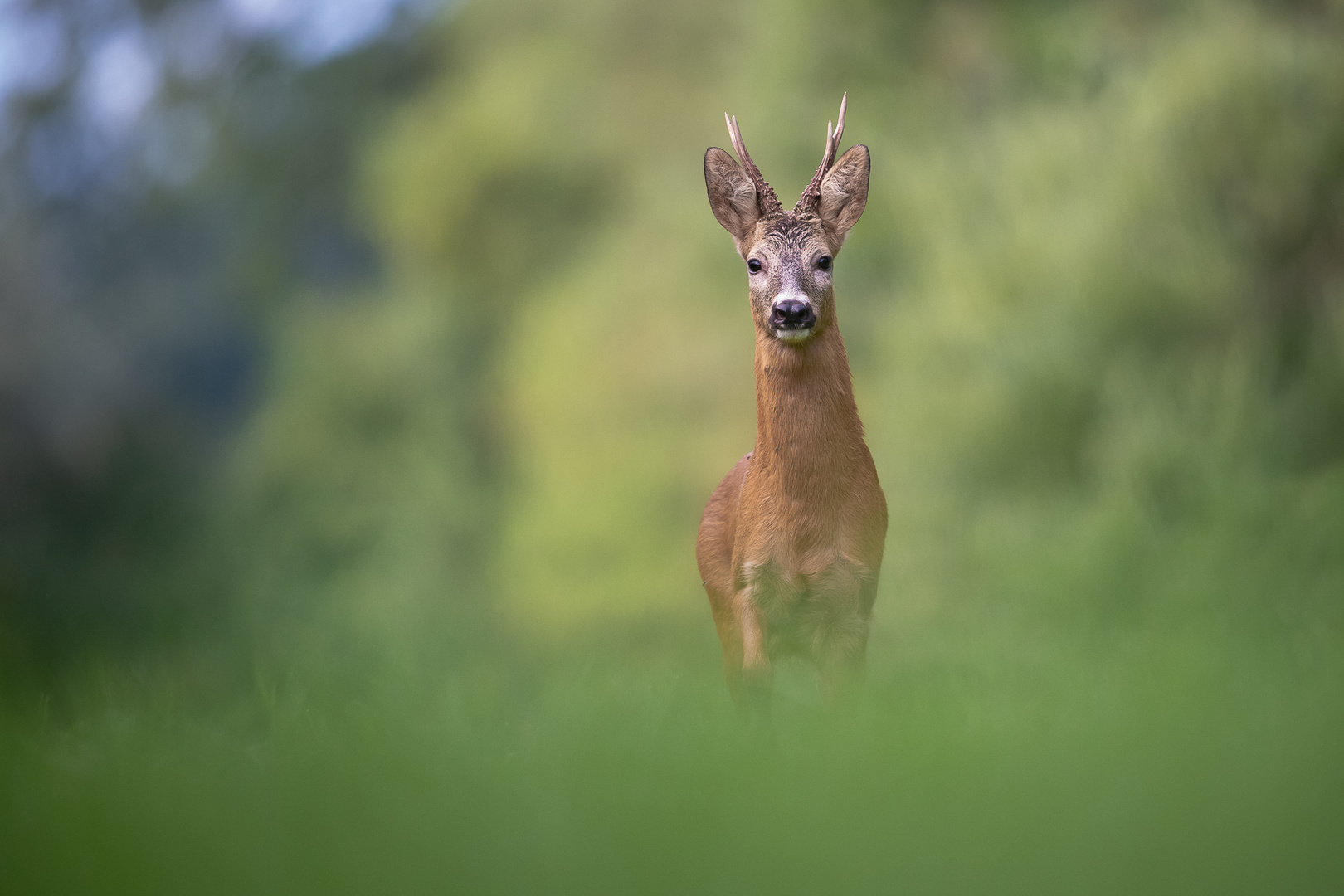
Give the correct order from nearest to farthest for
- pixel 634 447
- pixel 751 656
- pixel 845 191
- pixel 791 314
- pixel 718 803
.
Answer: pixel 718 803 → pixel 791 314 → pixel 751 656 → pixel 845 191 → pixel 634 447

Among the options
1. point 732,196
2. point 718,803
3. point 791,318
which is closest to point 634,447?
point 732,196

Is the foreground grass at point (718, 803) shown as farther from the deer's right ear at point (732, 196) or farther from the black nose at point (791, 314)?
the deer's right ear at point (732, 196)

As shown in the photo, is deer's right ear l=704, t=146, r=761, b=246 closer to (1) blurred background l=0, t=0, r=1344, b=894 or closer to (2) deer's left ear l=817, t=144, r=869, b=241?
(2) deer's left ear l=817, t=144, r=869, b=241

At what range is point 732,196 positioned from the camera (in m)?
5.22

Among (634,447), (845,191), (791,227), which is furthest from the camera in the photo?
(634,447)

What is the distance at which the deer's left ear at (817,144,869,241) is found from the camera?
198 inches

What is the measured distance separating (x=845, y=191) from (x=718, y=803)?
9.33ft

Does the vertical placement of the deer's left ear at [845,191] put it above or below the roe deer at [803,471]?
above

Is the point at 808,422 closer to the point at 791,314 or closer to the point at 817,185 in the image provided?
the point at 791,314

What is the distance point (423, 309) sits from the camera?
77.0 ft

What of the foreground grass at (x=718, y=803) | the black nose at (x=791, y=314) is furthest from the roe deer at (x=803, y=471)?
the foreground grass at (x=718, y=803)

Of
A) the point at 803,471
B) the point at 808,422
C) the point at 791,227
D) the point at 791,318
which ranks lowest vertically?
the point at 803,471

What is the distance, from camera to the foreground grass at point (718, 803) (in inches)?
102

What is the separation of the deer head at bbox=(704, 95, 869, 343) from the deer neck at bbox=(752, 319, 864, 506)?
112 millimetres
